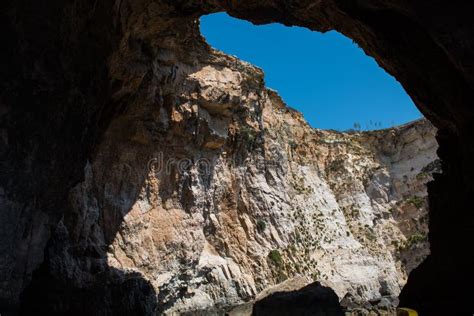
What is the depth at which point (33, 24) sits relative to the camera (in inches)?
392

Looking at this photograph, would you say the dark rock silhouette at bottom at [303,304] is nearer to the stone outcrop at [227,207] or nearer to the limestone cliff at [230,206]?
the limestone cliff at [230,206]

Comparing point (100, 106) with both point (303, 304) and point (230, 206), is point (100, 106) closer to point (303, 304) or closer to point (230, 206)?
point (303, 304)

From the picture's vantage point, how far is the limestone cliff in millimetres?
24781

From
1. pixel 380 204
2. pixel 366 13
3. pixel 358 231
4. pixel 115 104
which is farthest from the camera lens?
pixel 380 204

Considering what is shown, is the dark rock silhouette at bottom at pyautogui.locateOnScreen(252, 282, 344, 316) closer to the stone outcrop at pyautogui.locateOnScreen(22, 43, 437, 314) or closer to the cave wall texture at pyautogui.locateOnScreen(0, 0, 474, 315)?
the cave wall texture at pyautogui.locateOnScreen(0, 0, 474, 315)

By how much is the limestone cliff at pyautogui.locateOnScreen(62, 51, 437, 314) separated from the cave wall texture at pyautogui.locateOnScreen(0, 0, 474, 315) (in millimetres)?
2586

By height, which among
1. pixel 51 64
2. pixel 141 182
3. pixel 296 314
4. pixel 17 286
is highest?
pixel 141 182

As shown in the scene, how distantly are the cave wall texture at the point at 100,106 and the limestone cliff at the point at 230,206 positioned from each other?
102 inches

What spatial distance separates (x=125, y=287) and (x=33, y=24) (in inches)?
283

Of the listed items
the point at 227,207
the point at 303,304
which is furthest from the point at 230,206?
the point at 303,304

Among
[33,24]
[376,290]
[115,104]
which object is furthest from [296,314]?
[376,290]

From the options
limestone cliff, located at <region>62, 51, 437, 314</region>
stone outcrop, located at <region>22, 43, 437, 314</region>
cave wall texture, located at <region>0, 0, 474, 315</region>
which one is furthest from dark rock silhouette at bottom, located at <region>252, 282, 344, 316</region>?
stone outcrop, located at <region>22, 43, 437, 314</region>

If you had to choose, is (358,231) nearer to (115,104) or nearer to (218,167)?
(218,167)

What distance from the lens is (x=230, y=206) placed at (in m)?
30.4
